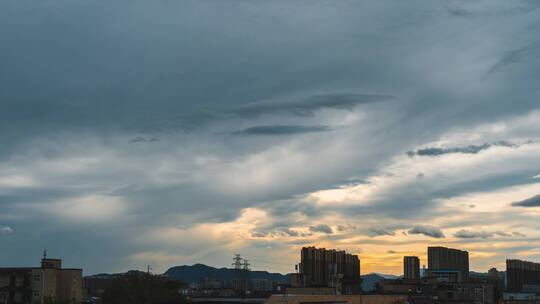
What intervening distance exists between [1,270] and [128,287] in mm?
29789

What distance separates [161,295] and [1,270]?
38.2m

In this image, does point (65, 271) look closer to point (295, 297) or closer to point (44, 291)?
point (44, 291)

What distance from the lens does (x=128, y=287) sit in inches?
6294

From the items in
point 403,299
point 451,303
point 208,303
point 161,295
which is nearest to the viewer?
point 403,299

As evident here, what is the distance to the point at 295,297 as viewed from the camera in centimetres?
11731

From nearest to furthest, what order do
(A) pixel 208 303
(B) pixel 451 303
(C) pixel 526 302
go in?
1. (A) pixel 208 303
2. (B) pixel 451 303
3. (C) pixel 526 302

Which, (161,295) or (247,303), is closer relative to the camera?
(247,303)

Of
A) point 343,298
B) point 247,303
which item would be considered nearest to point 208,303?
point 247,303

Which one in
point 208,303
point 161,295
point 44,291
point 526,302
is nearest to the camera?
point 208,303

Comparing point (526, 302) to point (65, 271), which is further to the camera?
point (526, 302)

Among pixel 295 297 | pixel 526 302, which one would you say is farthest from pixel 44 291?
pixel 526 302

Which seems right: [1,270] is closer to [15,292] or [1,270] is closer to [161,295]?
[15,292]

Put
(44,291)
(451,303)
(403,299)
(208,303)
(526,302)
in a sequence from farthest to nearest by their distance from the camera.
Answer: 1. (526,302)
2. (44,291)
3. (451,303)
4. (208,303)
5. (403,299)

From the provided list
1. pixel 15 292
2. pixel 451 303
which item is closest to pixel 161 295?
pixel 15 292
